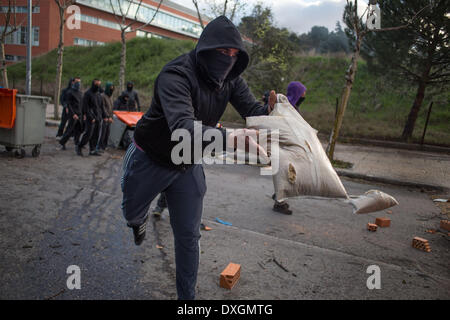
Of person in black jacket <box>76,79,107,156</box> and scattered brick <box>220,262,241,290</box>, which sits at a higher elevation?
person in black jacket <box>76,79,107,156</box>

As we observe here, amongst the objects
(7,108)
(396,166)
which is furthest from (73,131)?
(396,166)

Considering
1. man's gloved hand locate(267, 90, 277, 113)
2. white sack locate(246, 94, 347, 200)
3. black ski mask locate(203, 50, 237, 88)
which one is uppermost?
black ski mask locate(203, 50, 237, 88)

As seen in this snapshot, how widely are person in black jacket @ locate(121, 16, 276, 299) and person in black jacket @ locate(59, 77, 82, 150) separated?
6.84 m

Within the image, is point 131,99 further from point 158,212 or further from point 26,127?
point 158,212

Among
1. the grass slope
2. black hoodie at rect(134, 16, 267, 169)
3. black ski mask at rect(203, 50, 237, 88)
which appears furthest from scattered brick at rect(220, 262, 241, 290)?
the grass slope

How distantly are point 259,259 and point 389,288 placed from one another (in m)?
1.15

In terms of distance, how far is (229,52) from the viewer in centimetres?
200

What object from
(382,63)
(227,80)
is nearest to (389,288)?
(227,80)

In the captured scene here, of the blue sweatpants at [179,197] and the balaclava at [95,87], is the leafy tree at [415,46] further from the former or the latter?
the blue sweatpants at [179,197]

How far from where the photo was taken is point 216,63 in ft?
6.57

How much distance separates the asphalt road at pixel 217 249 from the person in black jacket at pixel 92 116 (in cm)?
236

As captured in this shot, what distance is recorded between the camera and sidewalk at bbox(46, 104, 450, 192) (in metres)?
7.84

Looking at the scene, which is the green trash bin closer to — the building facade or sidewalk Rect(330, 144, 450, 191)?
sidewalk Rect(330, 144, 450, 191)
